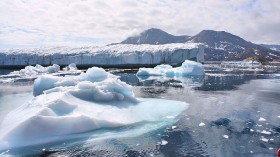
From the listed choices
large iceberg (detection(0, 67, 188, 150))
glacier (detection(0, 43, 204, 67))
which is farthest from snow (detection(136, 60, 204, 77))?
large iceberg (detection(0, 67, 188, 150))

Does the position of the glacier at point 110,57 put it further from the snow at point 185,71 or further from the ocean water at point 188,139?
the ocean water at point 188,139

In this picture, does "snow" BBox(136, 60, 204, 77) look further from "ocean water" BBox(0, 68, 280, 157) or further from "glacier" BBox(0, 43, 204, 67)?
"ocean water" BBox(0, 68, 280, 157)

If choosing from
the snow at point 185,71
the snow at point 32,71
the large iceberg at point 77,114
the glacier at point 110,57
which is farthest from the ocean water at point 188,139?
the glacier at point 110,57

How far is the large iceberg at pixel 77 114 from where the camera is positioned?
6.79m

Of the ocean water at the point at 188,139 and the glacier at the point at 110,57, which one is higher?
the glacier at the point at 110,57

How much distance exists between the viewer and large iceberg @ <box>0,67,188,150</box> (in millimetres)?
6785

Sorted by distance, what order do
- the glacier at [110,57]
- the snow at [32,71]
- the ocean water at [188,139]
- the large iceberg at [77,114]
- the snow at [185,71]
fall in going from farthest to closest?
the glacier at [110,57], the snow at [32,71], the snow at [185,71], the large iceberg at [77,114], the ocean water at [188,139]

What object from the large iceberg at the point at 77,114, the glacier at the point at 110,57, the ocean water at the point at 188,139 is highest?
the glacier at the point at 110,57

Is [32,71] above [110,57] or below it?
below

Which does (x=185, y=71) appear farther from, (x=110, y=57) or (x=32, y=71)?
(x=110, y=57)

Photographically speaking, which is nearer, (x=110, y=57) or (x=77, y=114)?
(x=77, y=114)

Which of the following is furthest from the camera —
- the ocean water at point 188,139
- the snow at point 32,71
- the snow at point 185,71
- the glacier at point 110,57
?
the glacier at point 110,57

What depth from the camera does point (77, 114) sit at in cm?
776

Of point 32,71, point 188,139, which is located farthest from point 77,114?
point 32,71
